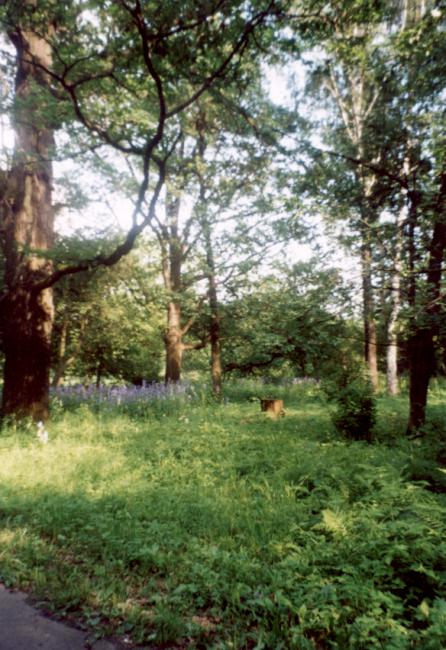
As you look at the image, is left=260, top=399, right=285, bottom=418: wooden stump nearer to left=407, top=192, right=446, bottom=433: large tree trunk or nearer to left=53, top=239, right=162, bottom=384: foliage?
left=407, top=192, right=446, bottom=433: large tree trunk

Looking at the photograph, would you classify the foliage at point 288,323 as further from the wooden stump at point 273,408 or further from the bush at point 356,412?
the wooden stump at point 273,408

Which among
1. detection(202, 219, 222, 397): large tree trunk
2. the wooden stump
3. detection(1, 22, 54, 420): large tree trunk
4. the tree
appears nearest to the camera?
the tree

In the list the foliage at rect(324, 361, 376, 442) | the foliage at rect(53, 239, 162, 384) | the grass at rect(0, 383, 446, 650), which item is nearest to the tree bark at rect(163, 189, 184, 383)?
the foliage at rect(53, 239, 162, 384)

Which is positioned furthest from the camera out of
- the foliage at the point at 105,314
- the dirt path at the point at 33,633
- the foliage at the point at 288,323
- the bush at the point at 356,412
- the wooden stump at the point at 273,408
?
the foliage at the point at 105,314

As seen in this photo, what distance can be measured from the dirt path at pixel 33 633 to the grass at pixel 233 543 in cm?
11

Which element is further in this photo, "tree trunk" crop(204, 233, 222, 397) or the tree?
"tree trunk" crop(204, 233, 222, 397)

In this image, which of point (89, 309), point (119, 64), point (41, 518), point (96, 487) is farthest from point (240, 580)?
point (89, 309)

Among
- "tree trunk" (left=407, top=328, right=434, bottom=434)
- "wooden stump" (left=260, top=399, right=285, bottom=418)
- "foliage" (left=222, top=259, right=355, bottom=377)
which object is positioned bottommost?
"wooden stump" (left=260, top=399, right=285, bottom=418)

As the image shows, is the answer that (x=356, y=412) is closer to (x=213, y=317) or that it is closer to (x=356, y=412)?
(x=356, y=412)

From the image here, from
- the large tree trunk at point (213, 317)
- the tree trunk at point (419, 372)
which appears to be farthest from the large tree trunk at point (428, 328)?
the large tree trunk at point (213, 317)

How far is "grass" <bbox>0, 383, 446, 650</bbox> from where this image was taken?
271 centimetres

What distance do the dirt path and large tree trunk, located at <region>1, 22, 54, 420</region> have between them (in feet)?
20.4

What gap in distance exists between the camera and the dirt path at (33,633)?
2611mm

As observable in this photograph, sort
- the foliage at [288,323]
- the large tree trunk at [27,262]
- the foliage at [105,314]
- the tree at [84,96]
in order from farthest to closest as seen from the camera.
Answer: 1. the foliage at [105,314]
2. the large tree trunk at [27,262]
3. the foliage at [288,323]
4. the tree at [84,96]
